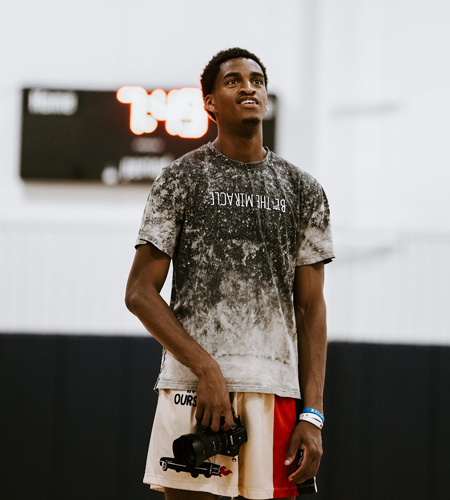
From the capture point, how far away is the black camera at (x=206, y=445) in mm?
1105

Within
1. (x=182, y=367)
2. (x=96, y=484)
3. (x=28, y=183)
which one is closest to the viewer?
(x=182, y=367)

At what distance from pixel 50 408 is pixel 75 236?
1.04 meters

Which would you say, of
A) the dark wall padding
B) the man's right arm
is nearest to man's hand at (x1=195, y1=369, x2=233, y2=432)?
the man's right arm

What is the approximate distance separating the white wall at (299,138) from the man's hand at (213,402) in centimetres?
201

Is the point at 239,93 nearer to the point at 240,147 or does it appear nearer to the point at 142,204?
the point at 240,147

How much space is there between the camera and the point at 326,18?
3301 millimetres

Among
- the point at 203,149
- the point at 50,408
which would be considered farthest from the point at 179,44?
the point at 50,408

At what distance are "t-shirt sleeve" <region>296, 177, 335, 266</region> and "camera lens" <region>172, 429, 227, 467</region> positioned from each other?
525 mm

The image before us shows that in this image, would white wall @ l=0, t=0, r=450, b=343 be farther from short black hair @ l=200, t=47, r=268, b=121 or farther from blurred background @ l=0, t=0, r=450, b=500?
short black hair @ l=200, t=47, r=268, b=121

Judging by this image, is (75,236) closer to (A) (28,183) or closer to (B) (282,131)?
(A) (28,183)

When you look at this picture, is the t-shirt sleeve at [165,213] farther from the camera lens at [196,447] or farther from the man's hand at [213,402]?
the camera lens at [196,447]

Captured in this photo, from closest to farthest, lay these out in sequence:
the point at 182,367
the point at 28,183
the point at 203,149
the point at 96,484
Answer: the point at 182,367
the point at 203,149
the point at 96,484
the point at 28,183

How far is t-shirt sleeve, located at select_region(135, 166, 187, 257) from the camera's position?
50.8 inches

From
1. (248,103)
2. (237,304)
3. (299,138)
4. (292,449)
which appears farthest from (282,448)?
(299,138)
